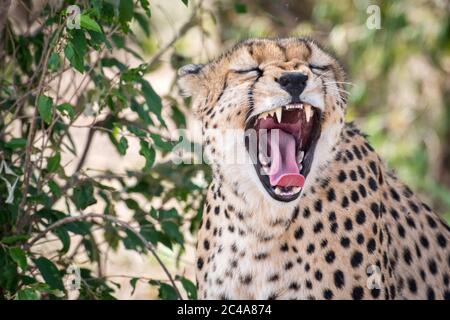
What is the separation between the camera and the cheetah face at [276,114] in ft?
11.2

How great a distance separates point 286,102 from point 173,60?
1381 millimetres

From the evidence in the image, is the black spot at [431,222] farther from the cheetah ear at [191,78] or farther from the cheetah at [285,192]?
the cheetah ear at [191,78]

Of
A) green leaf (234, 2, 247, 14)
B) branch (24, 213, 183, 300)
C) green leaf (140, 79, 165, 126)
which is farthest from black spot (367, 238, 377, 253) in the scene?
green leaf (234, 2, 247, 14)

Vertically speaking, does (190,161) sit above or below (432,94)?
below

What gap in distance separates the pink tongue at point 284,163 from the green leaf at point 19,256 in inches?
33.7

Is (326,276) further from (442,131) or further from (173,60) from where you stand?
(442,131)

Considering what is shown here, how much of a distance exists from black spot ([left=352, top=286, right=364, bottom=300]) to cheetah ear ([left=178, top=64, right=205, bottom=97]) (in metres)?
0.92

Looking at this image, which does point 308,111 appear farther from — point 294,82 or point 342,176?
point 342,176

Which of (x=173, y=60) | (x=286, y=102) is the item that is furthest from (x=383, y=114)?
(x=286, y=102)

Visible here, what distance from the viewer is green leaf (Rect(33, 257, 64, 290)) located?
3721 mm

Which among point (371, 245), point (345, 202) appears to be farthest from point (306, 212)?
point (371, 245)

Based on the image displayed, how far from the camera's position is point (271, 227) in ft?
11.6

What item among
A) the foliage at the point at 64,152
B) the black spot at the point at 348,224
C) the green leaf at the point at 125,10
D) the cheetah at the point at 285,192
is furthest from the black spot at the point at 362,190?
the green leaf at the point at 125,10

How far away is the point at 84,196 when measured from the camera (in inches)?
154
